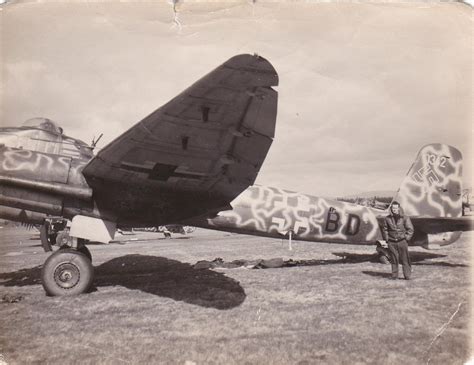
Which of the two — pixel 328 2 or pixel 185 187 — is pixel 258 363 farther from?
pixel 328 2

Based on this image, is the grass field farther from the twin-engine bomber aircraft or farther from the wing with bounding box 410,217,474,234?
the wing with bounding box 410,217,474,234

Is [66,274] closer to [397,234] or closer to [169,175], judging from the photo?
[169,175]

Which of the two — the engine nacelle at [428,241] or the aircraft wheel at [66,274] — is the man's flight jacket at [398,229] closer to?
the engine nacelle at [428,241]

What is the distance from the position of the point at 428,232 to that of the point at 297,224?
3.54 metres

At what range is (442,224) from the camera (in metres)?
8.48

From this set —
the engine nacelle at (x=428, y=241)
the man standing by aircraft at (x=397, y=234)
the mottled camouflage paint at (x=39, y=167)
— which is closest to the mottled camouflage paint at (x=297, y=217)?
the engine nacelle at (x=428, y=241)

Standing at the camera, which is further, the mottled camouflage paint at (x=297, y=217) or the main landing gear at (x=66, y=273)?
the mottled camouflage paint at (x=297, y=217)

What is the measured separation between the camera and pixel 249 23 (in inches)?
169

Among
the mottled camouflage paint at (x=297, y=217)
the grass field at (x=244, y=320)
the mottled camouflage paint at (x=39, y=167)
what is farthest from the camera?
the mottled camouflage paint at (x=297, y=217)

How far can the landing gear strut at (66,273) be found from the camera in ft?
17.2

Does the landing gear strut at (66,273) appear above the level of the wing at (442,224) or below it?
below

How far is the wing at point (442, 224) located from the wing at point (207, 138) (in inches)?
213

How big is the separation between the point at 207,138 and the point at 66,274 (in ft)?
10.4

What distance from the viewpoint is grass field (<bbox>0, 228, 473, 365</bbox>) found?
330 centimetres
